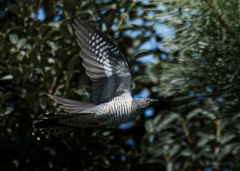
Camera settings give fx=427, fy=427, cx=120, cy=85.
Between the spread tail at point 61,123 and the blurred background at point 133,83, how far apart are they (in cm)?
31

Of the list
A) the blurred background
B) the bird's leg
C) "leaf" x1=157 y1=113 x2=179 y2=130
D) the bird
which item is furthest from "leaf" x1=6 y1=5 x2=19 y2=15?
"leaf" x1=157 y1=113 x2=179 y2=130

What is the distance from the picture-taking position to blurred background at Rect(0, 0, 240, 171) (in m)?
1.73

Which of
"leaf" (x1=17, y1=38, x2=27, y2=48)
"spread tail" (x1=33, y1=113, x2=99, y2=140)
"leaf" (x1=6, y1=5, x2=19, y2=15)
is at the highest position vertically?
"leaf" (x1=6, y1=5, x2=19, y2=15)

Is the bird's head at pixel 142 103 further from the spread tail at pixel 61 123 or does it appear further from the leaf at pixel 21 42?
the leaf at pixel 21 42

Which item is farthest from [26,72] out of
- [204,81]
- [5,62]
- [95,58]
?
[204,81]

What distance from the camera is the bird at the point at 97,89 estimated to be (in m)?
1.56

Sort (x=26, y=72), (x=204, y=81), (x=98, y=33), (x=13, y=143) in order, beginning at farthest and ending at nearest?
(x=13, y=143) < (x=26, y=72) < (x=204, y=81) < (x=98, y=33)

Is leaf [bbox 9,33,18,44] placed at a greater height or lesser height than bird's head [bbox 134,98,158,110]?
greater

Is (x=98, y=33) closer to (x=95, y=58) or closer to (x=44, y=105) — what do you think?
(x=95, y=58)

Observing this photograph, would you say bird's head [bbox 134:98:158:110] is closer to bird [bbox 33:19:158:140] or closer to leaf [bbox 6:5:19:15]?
bird [bbox 33:19:158:140]

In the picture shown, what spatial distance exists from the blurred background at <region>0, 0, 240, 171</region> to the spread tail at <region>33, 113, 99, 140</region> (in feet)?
1.01

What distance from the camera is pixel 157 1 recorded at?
1.86 metres

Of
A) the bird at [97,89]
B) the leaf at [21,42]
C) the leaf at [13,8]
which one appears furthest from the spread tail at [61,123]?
the leaf at [13,8]

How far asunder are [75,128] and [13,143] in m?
0.67
